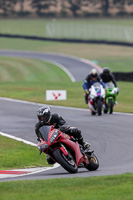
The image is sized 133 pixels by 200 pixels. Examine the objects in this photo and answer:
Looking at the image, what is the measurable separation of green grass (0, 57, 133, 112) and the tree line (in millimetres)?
29222

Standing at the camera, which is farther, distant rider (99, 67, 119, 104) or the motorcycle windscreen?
distant rider (99, 67, 119, 104)

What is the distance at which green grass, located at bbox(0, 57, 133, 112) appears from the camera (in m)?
28.8

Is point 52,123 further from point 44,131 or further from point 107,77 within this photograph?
point 107,77

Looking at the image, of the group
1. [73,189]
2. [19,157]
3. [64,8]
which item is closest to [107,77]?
[19,157]

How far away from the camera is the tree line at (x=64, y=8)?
86.7m

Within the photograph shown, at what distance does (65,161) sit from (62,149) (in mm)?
235

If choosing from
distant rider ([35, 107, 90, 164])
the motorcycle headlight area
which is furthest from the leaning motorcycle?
the motorcycle headlight area

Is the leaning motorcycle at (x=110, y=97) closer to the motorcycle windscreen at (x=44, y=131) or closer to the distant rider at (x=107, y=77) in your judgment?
the distant rider at (x=107, y=77)

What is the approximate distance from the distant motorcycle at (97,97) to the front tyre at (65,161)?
419 inches

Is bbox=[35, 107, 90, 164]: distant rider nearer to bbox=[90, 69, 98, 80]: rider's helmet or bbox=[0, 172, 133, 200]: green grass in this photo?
bbox=[0, 172, 133, 200]: green grass

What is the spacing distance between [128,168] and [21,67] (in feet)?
137

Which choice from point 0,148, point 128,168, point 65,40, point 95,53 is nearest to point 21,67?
point 95,53

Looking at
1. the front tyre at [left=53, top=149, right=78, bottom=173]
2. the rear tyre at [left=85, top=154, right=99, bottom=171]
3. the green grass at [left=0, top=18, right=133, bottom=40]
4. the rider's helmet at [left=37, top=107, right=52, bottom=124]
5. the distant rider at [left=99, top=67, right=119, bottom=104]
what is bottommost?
the green grass at [left=0, top=18, right=133, bottom=40]

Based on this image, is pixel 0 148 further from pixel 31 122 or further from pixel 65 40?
pixel 65 40
